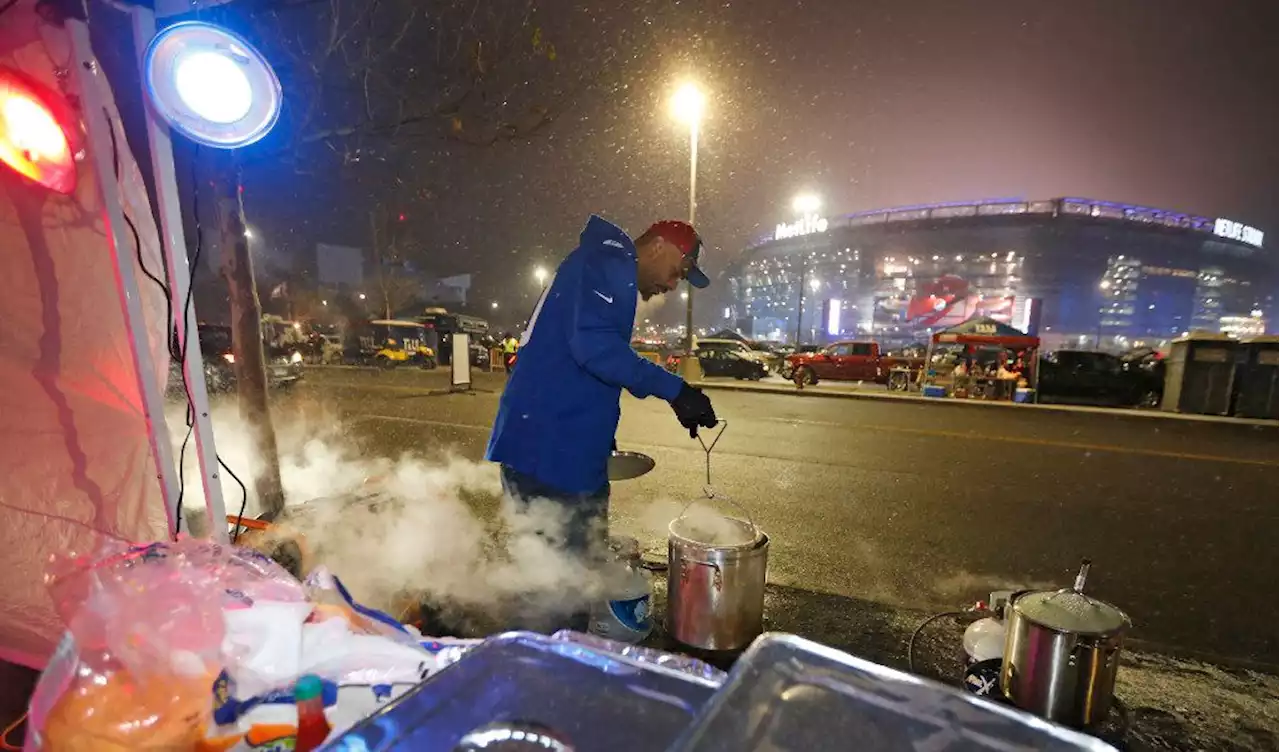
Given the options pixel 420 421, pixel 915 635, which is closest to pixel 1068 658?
pixel 915 635

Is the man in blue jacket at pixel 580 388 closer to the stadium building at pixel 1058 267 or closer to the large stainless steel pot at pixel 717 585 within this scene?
the large stainless steel pot at pixel 717 585

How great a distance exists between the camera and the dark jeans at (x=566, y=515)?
9.36ft

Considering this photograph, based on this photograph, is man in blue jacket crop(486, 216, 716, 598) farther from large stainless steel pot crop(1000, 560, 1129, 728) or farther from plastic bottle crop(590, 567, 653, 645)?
large stainless steel pot crop(1000, 560, 1129, 728)

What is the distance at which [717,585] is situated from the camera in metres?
2.98

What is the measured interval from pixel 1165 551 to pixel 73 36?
768 cm

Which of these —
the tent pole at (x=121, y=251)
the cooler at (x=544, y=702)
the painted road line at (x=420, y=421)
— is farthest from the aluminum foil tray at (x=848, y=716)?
the painted road line at (x=420, y=421)

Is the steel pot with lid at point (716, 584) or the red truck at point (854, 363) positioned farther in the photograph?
the red truck at point (854, 363)

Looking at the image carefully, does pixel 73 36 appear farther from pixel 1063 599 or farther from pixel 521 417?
pixel 1063 599

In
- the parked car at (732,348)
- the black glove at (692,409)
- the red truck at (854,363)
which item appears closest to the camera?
the black glove at (692,409)

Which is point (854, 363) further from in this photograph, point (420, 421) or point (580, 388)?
point (580, 388)

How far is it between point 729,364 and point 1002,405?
9.71 metres

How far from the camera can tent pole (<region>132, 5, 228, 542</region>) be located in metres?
2.17

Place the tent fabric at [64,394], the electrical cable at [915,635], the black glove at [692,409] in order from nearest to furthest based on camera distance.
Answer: the tent fabric at [64,394]
the black glove at [692,409]
the electrical cable at [915,635]

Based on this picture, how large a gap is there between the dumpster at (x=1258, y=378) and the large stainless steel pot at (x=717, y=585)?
19.1m
